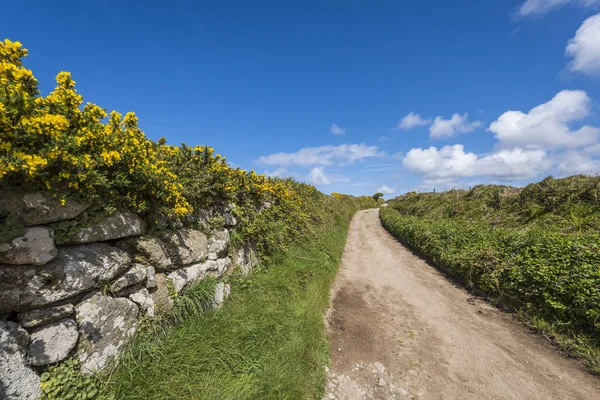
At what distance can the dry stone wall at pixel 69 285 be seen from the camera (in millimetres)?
2205

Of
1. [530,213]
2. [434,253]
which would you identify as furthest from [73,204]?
[530,213]

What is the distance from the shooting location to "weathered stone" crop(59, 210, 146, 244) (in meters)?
2.74

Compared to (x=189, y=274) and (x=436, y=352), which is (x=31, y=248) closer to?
(x=189, y=274)

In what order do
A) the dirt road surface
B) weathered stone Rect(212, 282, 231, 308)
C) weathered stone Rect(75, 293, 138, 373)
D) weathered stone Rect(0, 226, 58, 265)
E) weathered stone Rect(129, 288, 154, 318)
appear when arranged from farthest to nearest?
weathered stone Rect(212, 282, 231, 308)
the dirt road surface
weathered stone Rect(129, 288, 154, 318)
weathered stone Rect(75, 293, 138, 373)
weathered stone Rect(0, 226, 58, 265)

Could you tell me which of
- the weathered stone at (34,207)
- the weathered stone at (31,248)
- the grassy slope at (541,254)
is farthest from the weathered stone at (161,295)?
the grassy slope at (541,254)

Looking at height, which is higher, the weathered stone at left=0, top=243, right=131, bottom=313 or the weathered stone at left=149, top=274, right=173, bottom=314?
the weathered stone at left=0, top=243, right=131, bottom=313

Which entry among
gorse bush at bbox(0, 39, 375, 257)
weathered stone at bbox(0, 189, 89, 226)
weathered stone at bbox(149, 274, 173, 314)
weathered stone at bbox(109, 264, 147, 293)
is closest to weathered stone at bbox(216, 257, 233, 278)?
gorse bush at bbox(0, 39, 375, 257)

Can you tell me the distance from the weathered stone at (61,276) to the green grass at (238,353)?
1040 mm

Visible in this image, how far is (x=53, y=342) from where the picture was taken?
7.79 ft

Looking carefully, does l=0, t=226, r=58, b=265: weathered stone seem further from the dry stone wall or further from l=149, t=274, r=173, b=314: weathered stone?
l=149, t=274, r=173, b=314: weathered stone

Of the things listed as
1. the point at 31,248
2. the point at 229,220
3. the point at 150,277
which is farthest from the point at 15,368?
the point at 229,220

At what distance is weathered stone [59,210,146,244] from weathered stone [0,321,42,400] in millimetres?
882

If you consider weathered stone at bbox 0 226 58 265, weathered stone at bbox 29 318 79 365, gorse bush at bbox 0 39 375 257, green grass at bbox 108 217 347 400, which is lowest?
green grass at bbox 108 217 347 400

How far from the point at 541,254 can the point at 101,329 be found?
8.97m
